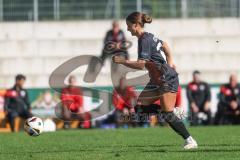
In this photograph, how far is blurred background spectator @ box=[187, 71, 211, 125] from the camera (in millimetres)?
20031

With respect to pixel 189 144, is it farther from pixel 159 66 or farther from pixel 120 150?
pixel 159 66

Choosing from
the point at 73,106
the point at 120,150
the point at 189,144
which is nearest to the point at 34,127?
the point at 120,150

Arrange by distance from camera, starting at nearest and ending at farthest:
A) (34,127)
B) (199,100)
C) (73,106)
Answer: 1. (34,127)
2. (73,106)
3. (199,100)

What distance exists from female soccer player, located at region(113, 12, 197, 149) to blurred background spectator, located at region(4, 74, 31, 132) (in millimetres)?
9896

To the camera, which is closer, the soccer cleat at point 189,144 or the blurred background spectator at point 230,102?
the soccer cleat at point 189,144

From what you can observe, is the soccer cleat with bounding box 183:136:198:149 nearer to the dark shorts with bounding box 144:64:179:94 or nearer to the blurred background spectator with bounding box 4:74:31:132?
the dark shorts with bounding box 144:64:179:94

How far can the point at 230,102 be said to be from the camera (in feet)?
65.4

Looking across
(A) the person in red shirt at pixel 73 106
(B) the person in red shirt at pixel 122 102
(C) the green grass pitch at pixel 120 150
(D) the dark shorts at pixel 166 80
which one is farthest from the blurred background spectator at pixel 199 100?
(D) the dark shorts at pixel 166 80

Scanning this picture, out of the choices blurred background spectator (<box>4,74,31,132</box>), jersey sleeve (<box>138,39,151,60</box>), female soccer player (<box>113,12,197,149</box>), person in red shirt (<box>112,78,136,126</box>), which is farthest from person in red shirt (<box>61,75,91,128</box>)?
jersey sleeve (<box>138,39,151,60</box>)

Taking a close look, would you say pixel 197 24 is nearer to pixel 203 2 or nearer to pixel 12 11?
pixel 203 2

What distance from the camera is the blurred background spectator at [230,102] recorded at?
19.9 meters

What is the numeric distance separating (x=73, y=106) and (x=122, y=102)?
1.53 meters

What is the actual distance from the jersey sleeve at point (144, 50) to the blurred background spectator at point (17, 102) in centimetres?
1031

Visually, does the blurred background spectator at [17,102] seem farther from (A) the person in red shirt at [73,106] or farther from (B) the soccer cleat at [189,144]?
(B) the soccer cleat at [189,144]
